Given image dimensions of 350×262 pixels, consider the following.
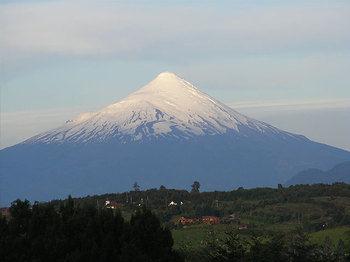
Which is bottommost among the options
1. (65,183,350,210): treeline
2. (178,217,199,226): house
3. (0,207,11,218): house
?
(178,217,199,226): house

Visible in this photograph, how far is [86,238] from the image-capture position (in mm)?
27438

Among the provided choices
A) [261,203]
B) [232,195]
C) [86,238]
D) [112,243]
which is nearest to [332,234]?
[112,243]

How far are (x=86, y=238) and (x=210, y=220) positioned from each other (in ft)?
94.6

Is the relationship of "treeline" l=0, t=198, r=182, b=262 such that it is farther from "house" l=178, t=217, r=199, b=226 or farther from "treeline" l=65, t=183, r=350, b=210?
"treeline" l=65, t=183, r=350, b=210

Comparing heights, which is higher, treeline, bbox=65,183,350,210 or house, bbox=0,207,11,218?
treeline, bbox=65,183,350,210

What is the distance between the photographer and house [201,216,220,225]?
178ft

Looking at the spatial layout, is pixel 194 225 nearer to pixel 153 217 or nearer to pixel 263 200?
pixel 263 200

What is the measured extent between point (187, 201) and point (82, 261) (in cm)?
4167

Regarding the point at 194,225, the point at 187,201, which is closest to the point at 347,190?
the point at 187,201

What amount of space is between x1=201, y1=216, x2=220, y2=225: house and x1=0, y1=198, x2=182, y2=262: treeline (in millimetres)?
25412

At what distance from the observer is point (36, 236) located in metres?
28.2

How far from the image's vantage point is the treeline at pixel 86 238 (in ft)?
88.2

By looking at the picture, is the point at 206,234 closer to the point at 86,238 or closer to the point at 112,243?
the point at 112,243

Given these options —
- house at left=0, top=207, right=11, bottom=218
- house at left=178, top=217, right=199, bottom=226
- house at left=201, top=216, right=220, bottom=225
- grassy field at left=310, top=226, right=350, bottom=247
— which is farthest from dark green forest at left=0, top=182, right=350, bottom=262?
house at left=178, top=217, right=199, bottom=226
